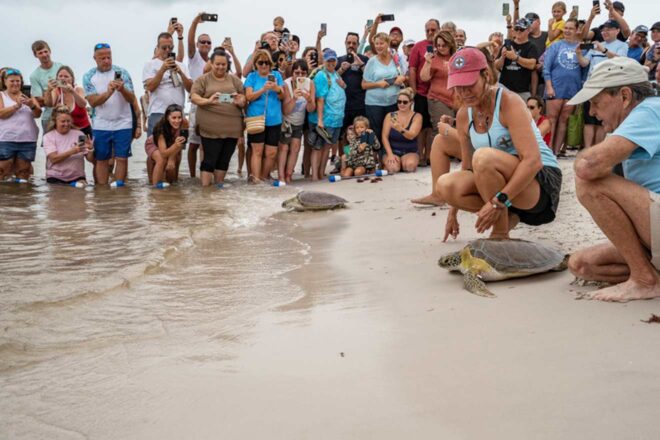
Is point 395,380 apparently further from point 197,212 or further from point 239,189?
point 239,189

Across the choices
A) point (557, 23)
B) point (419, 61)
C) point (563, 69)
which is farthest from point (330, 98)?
point (557, 23)

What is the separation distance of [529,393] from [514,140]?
6.50ft

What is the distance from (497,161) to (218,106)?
563 cm

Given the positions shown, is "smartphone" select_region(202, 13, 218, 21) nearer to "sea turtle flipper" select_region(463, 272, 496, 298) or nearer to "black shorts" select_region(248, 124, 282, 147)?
"black shorts" select_region(248, 124, 282, 147)

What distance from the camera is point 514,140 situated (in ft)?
12.9

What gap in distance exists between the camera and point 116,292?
403 cm

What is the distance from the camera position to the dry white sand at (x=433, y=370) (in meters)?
2.10

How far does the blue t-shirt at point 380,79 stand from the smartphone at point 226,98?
178 cm

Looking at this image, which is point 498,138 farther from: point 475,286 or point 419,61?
point 419,61

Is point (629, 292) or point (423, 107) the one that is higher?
point (423, 107)

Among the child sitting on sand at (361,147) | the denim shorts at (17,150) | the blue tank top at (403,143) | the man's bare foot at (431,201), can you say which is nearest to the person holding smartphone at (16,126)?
the denim shorts at (17,150)

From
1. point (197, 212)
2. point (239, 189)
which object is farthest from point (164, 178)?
point (197, 212)

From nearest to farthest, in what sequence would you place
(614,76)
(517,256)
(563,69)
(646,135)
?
1. (646,135)
2. (614,76)
3. (517,256)
4. (563,69)

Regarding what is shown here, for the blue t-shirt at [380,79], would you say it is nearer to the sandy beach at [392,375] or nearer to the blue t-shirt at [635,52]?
the blue t-shirt at [635,52]
